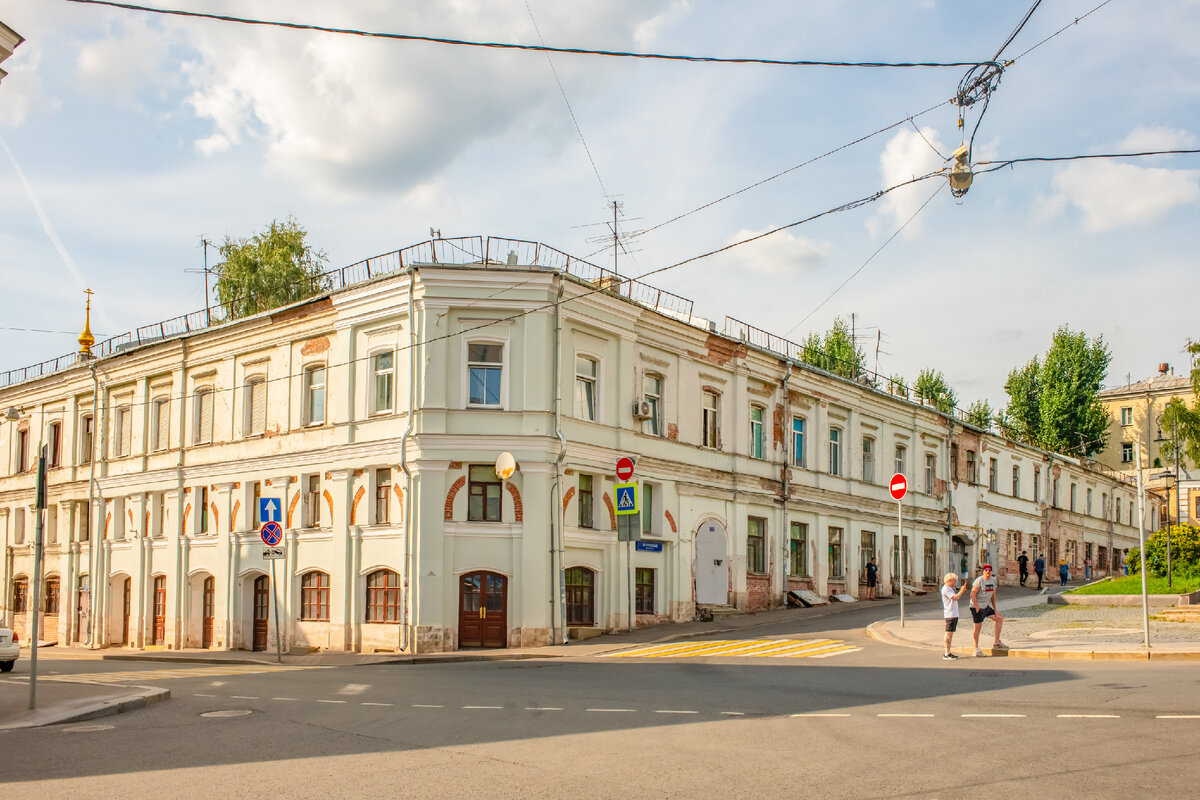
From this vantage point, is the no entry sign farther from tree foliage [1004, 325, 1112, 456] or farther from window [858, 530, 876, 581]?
tree foliage [1004, 325, 1112, 456]

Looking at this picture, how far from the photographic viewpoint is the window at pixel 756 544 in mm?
35281

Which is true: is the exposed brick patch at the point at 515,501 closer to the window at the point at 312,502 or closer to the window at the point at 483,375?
the window at the point at 483,375

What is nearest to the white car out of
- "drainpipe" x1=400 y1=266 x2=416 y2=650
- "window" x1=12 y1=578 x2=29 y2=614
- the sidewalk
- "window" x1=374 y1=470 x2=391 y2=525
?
"drainpipe" x1=400 y1=266 x2=416 y2=650

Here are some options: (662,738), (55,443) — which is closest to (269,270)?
(55,443)

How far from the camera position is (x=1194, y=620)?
78.4ft

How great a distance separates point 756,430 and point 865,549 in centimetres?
853

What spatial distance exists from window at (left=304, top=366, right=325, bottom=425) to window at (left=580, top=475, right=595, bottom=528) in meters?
8.05

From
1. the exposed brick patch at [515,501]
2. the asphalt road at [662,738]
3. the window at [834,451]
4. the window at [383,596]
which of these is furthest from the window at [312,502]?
the window at [834,451]

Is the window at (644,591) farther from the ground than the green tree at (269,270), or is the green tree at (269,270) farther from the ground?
the green tree at (269,270)

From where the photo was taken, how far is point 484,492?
27734mm

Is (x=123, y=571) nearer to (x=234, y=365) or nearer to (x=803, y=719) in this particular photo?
(x=234, y=365)

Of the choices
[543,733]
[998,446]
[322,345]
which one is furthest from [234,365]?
[998,446]

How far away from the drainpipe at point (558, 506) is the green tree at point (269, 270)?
24.2 m

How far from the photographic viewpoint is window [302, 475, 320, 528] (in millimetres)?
31328
